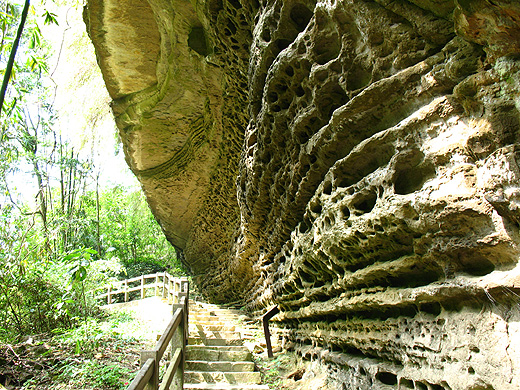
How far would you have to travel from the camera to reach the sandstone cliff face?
1.89 meters

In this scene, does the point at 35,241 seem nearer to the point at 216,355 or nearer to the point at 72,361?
the point at 72,361

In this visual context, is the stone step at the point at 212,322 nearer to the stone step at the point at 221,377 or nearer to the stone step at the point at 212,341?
the stone step at the point at 212,341

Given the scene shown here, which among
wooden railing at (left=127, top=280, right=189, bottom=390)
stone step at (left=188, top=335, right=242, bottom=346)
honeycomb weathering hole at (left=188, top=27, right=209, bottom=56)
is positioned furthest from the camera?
honeycomb weathering hole at (left=188, top=27, right=209, bottom=56)

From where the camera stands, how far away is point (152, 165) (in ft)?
34.8

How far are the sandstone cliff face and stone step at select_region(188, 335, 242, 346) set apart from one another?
87cm

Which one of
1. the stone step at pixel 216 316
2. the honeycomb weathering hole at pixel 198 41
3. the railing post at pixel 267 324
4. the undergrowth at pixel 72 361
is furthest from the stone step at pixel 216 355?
the honeycomb weathering hole at pixel 198 41

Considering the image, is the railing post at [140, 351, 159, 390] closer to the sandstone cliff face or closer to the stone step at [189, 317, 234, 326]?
the sandstone cliff face

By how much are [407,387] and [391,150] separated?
5.56 ft

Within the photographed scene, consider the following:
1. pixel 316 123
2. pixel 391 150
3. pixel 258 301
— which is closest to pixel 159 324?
pixel 258 301

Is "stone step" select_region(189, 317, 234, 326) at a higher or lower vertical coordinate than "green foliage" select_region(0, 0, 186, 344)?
lower

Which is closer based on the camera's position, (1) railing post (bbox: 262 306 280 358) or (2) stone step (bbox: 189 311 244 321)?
(1) railing post (bbox: 262 306 280 358)

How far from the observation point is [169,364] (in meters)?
3.90

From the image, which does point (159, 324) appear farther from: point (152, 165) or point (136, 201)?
point (136, 201)

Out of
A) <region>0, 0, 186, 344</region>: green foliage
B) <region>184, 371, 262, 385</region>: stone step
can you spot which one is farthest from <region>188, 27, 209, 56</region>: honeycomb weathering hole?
<region>184, 371, 262, 385</region>: stone step
